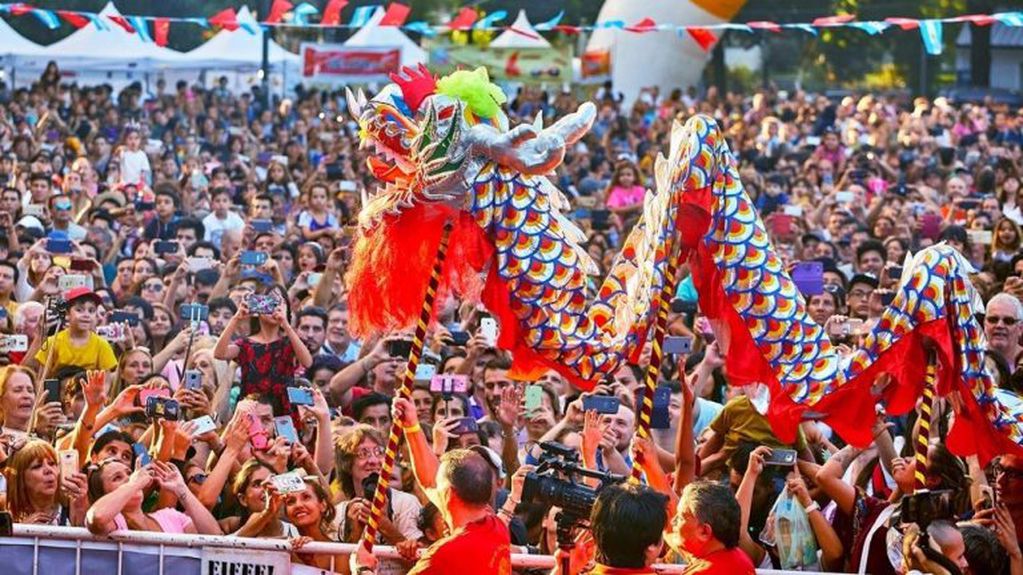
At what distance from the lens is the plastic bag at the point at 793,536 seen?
838cm

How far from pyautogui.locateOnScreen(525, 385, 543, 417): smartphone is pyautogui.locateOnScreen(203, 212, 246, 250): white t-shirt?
7.64 metres

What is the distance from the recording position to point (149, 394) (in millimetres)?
9289

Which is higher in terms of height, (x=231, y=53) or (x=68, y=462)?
(x=231, y=53)

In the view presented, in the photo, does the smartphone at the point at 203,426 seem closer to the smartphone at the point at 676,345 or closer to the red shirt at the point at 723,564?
the smartphone at the point at 676,345

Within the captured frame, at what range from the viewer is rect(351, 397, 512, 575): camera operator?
23.3ft

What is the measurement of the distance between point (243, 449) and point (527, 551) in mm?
1678

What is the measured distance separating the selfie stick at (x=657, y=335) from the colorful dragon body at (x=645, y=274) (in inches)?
1.2

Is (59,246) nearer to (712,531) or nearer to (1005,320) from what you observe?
(1005,320)

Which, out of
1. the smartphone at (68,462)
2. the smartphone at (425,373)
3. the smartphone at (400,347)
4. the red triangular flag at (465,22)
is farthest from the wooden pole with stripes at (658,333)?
the red triangular flag at (465,22)

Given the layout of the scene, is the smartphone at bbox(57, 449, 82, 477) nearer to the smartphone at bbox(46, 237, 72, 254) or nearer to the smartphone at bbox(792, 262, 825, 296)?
the smartphone at bbox(792, 262, 825, 296)

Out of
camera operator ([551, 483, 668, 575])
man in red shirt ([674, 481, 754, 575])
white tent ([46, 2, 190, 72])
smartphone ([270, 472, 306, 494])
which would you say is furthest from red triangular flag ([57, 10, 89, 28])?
camera operator ([551, 483, 668, 575])

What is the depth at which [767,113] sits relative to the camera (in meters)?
33.3

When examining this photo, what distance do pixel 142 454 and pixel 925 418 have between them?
135 inches

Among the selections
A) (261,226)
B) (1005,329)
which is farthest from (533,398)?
(261,226)
